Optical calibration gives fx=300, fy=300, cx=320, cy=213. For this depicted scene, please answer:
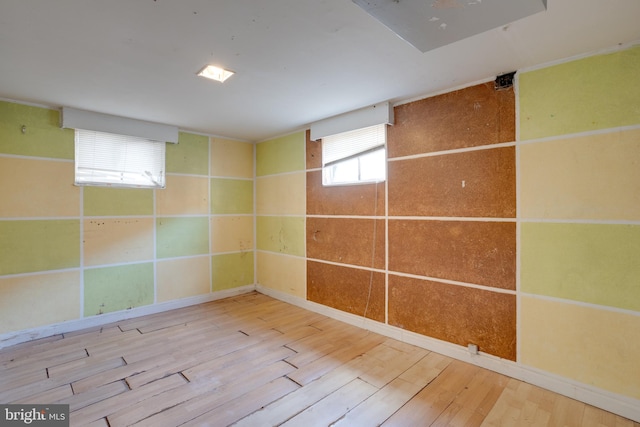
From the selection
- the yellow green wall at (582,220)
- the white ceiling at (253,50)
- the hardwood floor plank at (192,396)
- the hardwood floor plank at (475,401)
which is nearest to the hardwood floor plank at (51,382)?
the hardwood floor plank at (192,396)

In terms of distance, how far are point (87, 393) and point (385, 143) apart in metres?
3.51

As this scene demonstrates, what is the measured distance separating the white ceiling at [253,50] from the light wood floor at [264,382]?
2.57 m

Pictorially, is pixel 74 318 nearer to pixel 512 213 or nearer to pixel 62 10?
pixel 62 10

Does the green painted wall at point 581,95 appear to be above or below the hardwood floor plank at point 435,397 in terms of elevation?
above

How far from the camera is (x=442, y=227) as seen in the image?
294cm

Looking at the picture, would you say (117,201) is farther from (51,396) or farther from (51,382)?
(51,396)

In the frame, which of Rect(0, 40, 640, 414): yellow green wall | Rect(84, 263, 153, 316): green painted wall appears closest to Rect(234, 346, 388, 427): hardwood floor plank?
Rect(0, 40, 640, 414): yellow green wall

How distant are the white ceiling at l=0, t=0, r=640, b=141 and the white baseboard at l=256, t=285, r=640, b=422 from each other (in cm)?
247

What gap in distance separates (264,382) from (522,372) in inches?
83.9

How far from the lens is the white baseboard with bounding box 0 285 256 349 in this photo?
10.6 ft

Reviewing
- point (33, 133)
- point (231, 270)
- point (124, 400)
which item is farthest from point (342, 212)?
point (33, 133)

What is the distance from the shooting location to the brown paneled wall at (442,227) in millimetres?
2602

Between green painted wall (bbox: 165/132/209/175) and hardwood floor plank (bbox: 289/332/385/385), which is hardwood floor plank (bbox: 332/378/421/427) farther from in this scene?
green painted wall (bbox: 165/132/209/175)

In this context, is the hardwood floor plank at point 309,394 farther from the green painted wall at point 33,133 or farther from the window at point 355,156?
the green painted wall at point 33,133
